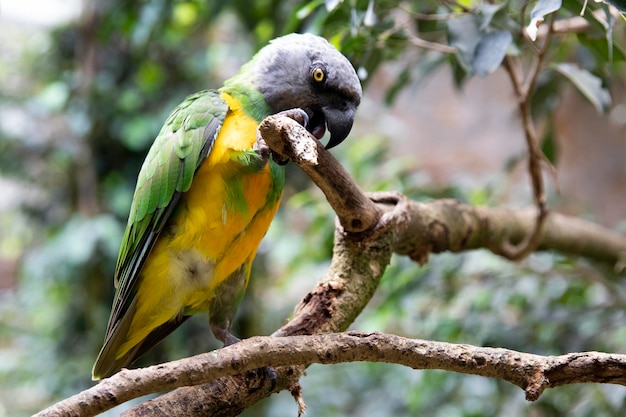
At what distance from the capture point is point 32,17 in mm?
4293

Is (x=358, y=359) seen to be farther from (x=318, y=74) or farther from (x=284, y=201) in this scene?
(x=284, y=201)

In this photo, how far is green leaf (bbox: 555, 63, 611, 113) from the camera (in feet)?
6.18

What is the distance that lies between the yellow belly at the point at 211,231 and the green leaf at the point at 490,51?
0.63 meters

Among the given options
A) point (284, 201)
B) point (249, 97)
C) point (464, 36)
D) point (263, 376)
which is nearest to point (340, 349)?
point (263, 376)

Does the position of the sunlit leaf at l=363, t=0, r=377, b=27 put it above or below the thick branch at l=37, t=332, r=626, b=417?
above

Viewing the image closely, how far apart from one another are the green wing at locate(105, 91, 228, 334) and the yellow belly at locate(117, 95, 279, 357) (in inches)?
1.1

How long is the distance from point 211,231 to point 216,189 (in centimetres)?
12

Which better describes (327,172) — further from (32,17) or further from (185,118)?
(32,17)

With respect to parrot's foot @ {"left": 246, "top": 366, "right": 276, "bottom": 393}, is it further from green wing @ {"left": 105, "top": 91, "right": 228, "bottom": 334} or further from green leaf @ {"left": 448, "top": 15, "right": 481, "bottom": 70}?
green leaf @ {"left": 448, "top": 15, "right": 481, "bottom": 70}

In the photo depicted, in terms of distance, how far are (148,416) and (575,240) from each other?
2079 mm

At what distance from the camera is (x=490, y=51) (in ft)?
5.25

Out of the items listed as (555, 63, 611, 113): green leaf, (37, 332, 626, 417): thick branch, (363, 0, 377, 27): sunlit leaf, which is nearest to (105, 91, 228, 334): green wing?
(363, 0, 377, 27): sunlit leaf

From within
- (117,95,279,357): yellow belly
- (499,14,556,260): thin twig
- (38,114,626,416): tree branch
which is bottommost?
(499,14,556,260): thin twig

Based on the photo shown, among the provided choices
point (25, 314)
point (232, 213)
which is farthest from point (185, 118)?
point (25, 314)
